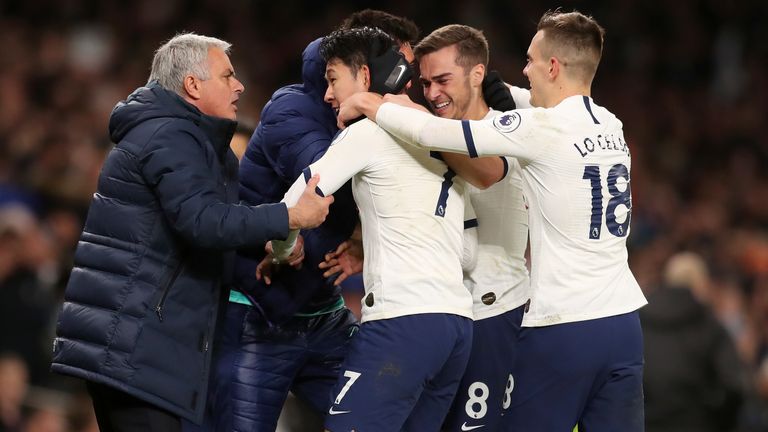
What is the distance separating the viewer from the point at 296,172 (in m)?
5.36

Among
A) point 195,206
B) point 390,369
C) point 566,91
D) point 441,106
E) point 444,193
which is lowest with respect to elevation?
point 390,369

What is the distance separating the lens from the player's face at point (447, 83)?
538cm

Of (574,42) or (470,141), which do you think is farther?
(574,42)

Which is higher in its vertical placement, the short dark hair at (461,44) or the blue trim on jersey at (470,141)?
the short dark hair at (461,44)

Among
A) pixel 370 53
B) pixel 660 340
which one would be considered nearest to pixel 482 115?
pixel 370 53

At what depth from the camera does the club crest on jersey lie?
16.0 feet

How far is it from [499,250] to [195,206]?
1378 mm

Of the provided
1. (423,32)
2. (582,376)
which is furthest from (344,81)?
(423,32)

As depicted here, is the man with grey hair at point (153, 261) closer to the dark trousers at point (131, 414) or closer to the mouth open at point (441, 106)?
the dark trousers at point (131, 414)

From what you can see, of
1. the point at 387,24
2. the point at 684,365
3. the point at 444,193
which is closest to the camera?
the point at 444,193

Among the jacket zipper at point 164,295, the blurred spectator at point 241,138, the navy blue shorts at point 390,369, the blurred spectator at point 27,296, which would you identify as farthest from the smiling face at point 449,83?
the blurred spectator at point 27,296

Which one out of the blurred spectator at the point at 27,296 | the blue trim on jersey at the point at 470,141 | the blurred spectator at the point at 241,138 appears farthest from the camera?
the blurred spectator at the point at 27,296

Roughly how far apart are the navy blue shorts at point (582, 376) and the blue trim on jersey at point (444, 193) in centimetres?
59

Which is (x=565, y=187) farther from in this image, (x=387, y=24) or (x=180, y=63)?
(x=180, y=63)
